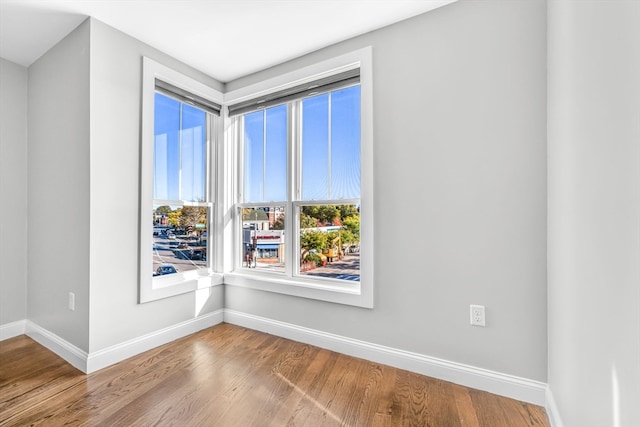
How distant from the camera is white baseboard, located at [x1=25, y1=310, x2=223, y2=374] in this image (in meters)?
2.06

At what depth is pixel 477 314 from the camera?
1.82 m

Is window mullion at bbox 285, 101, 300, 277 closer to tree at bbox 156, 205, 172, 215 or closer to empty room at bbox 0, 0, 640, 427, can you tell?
empty room at bbox 0, 0, 640, 427

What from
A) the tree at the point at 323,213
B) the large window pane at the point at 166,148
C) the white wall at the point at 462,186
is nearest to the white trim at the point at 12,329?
the large window pane at the point at 166,148

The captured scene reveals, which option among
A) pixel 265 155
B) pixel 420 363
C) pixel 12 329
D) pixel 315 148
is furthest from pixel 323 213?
pixel 12 329

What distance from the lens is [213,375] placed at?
1990 mm

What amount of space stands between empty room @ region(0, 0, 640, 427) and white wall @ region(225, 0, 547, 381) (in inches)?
0.5

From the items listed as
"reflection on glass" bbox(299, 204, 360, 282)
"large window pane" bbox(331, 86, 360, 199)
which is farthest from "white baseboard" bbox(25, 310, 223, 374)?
"large window pane" bbox(331, 86, 360, 199)

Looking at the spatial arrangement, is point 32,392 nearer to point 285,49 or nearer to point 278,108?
point 278,108

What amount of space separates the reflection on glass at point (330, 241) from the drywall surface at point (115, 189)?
133 cm
